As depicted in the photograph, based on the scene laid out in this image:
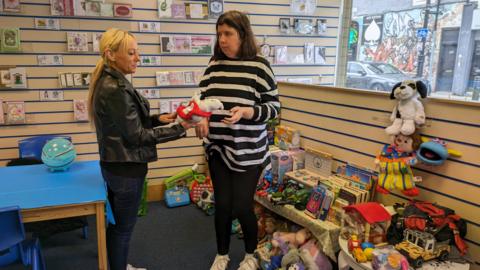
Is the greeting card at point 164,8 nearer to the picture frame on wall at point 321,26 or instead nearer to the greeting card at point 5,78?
the greeting card at point 5,78

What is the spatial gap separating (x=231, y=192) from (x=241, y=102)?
565mm

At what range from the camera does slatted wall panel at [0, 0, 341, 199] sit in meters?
3.12

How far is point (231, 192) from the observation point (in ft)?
7.56

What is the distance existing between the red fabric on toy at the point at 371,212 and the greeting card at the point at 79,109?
241 centimetres

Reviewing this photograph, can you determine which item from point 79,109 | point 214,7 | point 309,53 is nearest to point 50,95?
point 79,109

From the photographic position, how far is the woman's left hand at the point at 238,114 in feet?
6.54

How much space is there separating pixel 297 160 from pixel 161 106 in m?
1.46

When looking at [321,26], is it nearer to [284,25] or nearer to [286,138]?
[284,25]

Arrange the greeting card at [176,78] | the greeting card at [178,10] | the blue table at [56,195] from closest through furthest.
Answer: the blue table at [56,195]
the greeting card at [178,10]
the greeting card at [176,78]

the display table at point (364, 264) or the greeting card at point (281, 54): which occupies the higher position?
the greeting card at point (281, 54)

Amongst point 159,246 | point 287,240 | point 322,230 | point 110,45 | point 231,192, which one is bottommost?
point 159,246

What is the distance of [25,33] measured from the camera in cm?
308

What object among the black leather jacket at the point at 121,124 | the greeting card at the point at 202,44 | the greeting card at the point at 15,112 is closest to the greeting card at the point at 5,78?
the greeting card at the point at 15,112

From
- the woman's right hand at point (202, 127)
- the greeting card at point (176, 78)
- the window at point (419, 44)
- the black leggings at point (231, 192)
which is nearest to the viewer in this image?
the woman's right hand at point (202, 127)
